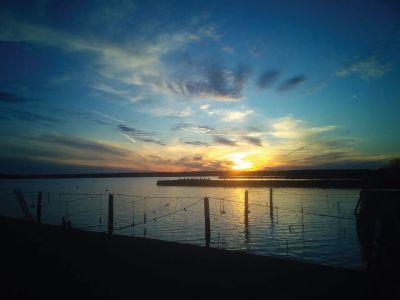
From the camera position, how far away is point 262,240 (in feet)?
115

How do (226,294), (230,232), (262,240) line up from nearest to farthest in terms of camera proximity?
(226,294), (262,240), (230,232)

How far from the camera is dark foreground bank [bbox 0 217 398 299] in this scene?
10.2 m

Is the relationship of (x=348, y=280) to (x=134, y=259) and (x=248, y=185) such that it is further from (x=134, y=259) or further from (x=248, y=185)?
(x=248, y=185)

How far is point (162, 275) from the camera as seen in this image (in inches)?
480

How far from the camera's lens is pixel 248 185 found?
181000mm

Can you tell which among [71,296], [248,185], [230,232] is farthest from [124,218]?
[248,185]

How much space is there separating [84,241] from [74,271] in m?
7.15

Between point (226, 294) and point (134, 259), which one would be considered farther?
point (134, 259)

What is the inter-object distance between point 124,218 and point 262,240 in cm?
2898

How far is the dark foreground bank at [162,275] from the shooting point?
10.2 metres

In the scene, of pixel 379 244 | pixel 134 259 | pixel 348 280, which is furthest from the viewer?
pixel 134 259

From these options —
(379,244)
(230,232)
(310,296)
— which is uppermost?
(379,244)

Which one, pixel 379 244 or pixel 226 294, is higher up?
pixel 379 244

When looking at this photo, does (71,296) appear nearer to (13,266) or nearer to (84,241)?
(13,266)
